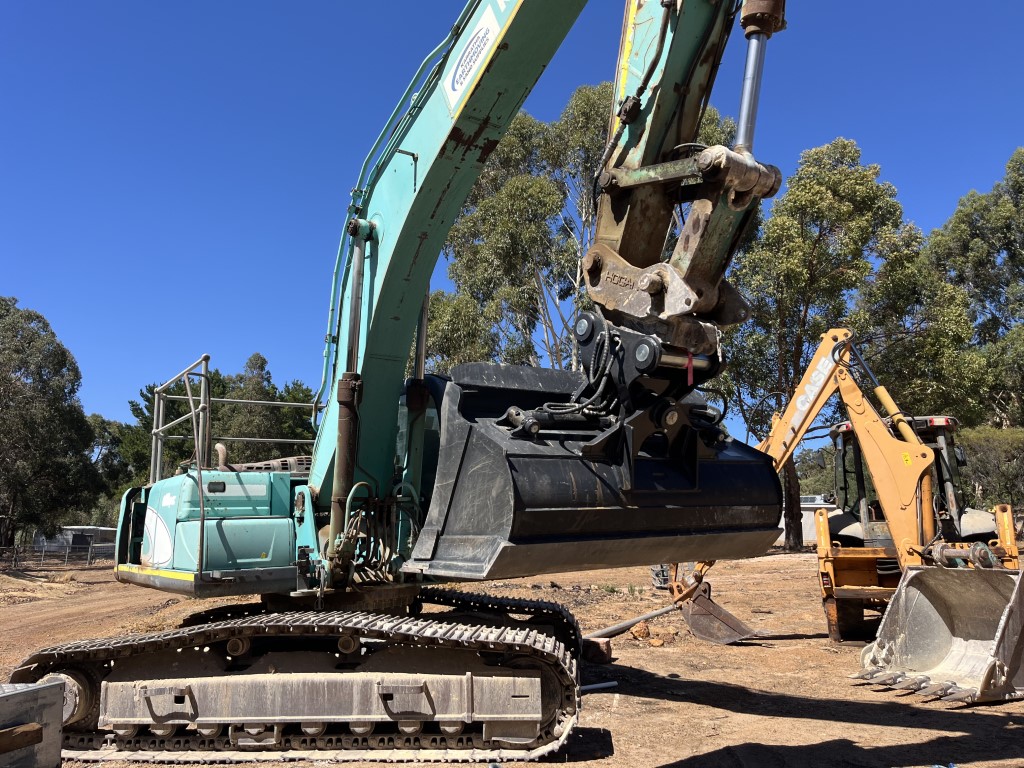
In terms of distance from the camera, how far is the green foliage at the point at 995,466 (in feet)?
103

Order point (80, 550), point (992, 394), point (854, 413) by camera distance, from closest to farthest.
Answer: point (854, 413) < point (80, 550) < point (992, 394)

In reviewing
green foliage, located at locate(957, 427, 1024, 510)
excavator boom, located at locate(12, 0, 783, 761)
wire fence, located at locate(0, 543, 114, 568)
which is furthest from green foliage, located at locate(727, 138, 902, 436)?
wire fence, located at locate(0, 543, 114, 568)

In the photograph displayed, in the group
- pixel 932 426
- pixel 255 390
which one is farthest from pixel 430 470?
pixel 255 390

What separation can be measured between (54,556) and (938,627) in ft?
110

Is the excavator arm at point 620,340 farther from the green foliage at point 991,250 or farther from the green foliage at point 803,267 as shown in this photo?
the green foliage at point 991,250

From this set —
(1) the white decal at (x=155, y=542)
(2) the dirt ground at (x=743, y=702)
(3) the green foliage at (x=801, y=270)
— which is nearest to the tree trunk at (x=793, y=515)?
(3) the green foliage at (x=801, y=270)

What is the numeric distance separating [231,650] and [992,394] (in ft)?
131

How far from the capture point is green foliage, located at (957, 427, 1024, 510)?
3153 centimetres

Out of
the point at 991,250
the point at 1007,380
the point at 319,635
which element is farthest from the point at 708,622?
the point at 991,250

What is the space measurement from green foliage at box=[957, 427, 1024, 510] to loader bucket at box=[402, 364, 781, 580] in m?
30.8

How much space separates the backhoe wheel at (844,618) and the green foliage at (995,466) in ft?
82.1

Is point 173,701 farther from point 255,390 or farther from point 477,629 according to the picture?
point 255,390

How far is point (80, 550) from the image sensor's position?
33.9 m

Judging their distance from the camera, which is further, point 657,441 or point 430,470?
point 430,470
